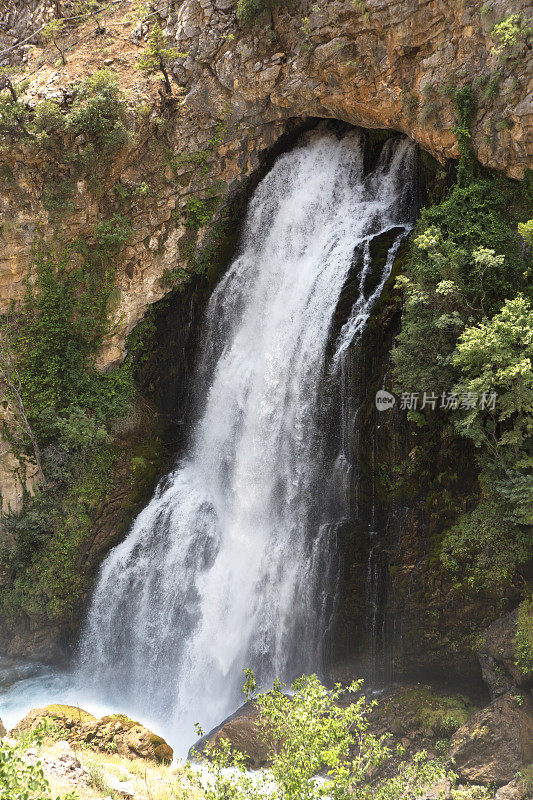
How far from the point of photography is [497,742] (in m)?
11.1

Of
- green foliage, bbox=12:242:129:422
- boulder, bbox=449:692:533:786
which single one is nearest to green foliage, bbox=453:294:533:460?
boulder, bbox=449:692:533:786

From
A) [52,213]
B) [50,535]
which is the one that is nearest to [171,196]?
[52,213]

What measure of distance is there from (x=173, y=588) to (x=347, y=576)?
509 cm

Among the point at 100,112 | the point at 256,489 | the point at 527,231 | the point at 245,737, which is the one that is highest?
the point at 100,112

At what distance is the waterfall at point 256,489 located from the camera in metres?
14.7

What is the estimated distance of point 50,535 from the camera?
1781cm

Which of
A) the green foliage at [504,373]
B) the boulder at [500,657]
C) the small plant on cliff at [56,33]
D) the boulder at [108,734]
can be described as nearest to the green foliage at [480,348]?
the green foliage at [504,373]

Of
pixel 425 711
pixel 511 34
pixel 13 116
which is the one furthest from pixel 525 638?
pixel 13 116

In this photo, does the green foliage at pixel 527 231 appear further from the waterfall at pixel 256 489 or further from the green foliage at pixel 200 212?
the green foliage at pixel 200 212
